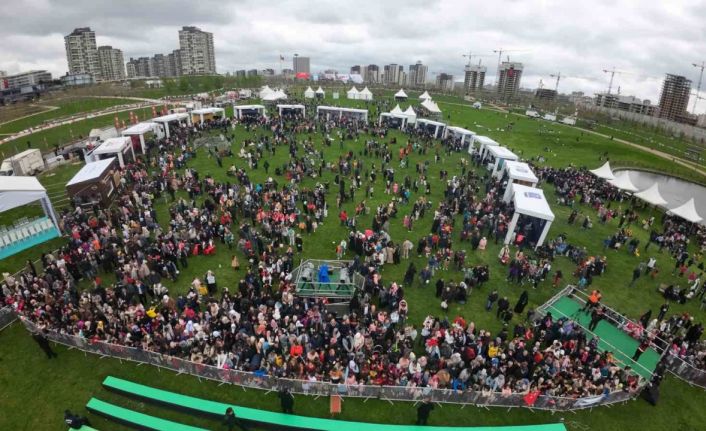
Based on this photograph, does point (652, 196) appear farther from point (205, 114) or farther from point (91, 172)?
point (205, 114)

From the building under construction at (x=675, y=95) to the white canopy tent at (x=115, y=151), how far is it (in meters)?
137

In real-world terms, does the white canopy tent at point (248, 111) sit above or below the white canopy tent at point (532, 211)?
above

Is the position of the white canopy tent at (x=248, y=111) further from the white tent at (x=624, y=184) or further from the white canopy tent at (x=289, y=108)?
the white tent at (x=624, y=184)

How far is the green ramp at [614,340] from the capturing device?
1231 centimetres

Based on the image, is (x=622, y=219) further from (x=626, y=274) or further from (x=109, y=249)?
(x=109, y=249)

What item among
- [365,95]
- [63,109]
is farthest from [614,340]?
[63,109]

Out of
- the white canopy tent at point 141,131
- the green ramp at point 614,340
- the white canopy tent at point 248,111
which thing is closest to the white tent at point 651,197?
the green ramp at point 614,340

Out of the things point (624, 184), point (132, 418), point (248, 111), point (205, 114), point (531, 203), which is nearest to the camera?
point (132, 418)

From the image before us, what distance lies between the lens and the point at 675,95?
11138 cm

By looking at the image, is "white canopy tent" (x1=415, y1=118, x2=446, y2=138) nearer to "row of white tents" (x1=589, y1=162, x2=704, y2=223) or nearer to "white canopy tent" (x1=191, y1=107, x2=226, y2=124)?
"row of white tents" (x1=589, y1=162, x2=704, y2=223)

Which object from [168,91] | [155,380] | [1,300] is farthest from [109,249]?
[168,91]

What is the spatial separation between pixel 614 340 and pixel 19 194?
2639 centimetres

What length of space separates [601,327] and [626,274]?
6.01 meters

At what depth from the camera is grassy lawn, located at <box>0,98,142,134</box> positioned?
44.2m
